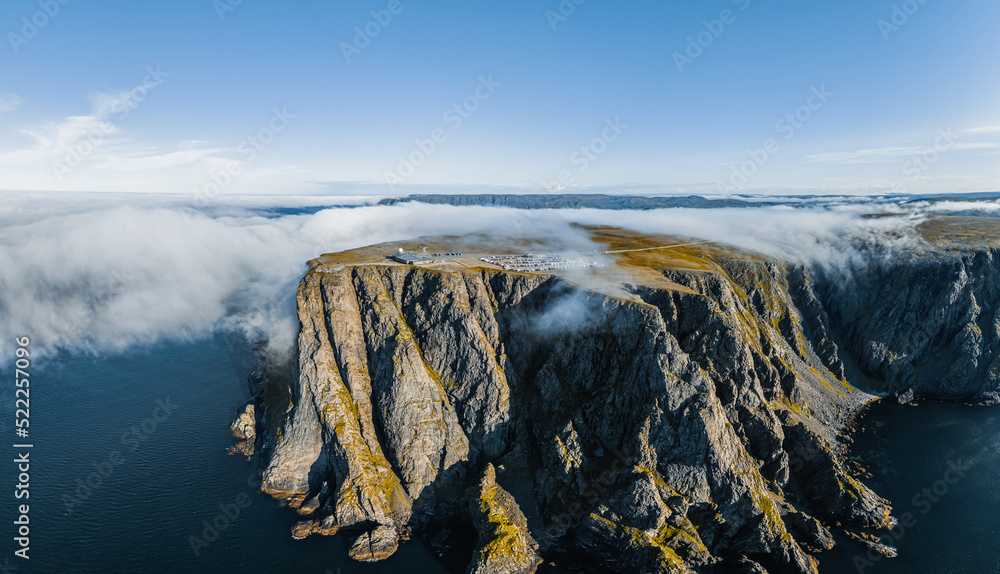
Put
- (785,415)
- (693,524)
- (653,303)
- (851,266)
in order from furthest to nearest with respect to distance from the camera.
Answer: (851,266) → (653,303) → (785,415) → (693,524)

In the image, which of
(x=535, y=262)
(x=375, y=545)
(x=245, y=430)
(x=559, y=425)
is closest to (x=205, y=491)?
(x=245, y=430)

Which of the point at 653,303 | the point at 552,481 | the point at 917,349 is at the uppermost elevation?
the point at 653,303

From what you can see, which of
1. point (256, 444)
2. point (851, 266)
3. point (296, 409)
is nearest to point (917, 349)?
point (851, 266)

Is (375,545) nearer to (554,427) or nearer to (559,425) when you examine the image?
(554,427)

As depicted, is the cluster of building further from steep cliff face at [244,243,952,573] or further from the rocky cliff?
steep cliff face at [244,243,952,573]

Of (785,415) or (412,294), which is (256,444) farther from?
(785,415)

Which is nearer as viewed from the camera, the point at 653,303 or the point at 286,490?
the point at 286,490
